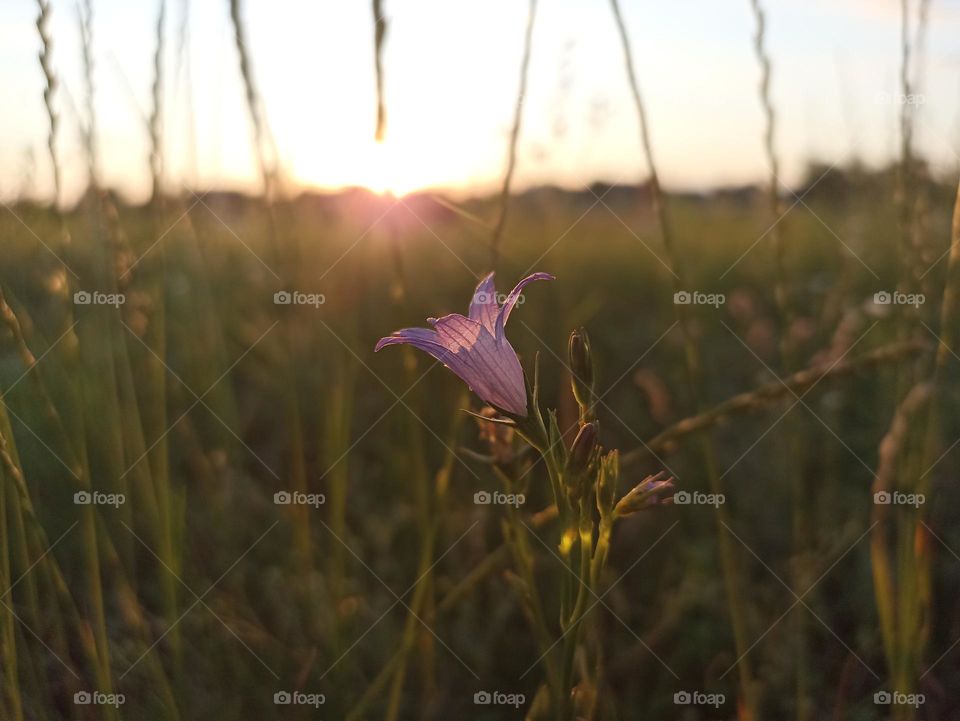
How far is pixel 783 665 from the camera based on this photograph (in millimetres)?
2027

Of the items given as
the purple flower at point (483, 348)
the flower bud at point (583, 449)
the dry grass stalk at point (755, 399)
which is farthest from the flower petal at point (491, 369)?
the dry grass stalk at point (755, 399)

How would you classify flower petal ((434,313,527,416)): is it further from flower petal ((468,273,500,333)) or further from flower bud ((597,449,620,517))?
flower bud ((597,449,620,517))

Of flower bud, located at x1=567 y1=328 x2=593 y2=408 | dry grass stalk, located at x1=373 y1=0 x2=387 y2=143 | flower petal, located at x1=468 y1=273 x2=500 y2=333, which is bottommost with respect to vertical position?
flower bud, located at x1=567 y1=328 x2=593 y2=408

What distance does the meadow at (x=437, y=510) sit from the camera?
1585mm

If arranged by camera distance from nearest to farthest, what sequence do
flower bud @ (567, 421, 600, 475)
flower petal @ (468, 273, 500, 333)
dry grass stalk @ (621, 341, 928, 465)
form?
flower bud @ (567, 421, 600, 475)
flower petal @ (468, 273, 500, 333)
dry grass stalk @ (621, 341, 928, 465)

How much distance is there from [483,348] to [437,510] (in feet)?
1.82

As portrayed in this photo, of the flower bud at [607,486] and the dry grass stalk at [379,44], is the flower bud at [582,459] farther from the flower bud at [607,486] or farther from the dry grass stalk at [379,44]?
the dry grass stalk at [379,44]

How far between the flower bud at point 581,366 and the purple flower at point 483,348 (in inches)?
3.1

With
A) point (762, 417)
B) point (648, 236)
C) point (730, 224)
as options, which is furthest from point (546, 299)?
point (730, 224)

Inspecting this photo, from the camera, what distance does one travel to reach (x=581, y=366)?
123cm

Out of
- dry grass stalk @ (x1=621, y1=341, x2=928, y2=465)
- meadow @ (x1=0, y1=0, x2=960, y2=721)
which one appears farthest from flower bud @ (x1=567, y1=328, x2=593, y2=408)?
dry grass stalk @ (x1=621, y1=341, x2=928, y2=465)

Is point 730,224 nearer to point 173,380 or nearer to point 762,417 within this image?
point 762,417

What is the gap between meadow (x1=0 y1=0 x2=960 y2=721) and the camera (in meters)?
1.58

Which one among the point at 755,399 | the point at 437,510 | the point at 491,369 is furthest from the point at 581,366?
the point at 437,510
